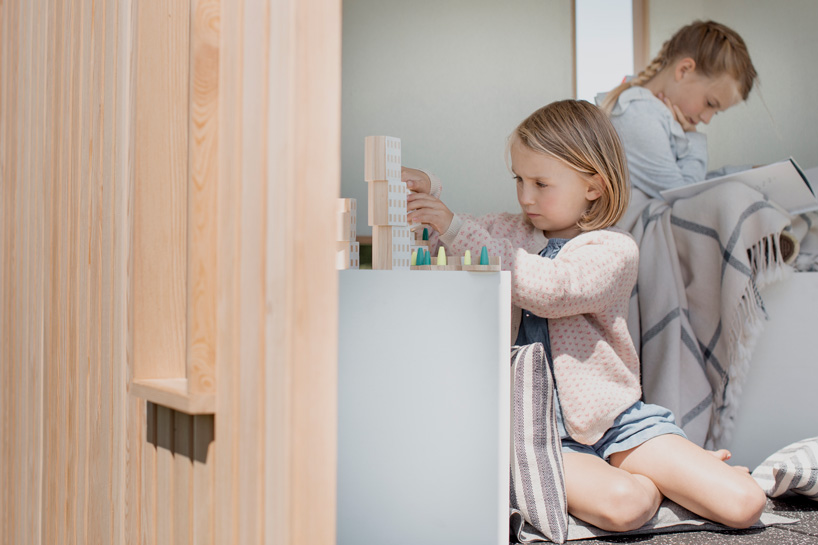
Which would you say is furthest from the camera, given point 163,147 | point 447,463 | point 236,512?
point 447,463

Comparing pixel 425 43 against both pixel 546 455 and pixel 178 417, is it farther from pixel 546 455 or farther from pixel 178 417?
pixel 178 417

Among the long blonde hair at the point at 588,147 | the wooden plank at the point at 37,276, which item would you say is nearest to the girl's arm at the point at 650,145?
the long blonde hair at the point at 588,147

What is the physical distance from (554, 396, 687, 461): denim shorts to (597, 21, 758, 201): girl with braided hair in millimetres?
731

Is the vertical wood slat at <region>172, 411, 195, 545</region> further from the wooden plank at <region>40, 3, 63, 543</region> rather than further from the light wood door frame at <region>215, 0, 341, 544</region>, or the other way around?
the wooden plank at <region>40, 3, 63, 543</region>

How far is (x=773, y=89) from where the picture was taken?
2504 millimetres

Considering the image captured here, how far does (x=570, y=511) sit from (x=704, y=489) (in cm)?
22

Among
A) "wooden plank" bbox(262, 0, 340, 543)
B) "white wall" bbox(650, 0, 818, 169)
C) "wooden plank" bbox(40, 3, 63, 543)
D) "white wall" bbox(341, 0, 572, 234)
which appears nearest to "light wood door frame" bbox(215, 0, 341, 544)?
"wooden plank" bbox(262, 0, 340, 543)

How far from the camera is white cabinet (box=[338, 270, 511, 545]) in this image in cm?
100

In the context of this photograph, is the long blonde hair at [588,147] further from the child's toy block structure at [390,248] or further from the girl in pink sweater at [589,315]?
the child's toy block structure at [390,248]

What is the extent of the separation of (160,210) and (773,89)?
2333 mm

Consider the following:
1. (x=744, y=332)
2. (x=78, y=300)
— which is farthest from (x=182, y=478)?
(x=744, y=332)

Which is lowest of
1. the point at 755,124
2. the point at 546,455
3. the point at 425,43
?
the point at 546,455

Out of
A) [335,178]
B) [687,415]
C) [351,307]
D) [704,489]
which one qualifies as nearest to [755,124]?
[687,415]

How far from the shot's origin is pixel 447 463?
3.29 ft
